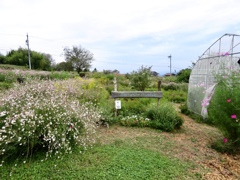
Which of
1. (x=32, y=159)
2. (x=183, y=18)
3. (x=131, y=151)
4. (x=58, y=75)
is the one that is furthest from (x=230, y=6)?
(x=58, y=75)

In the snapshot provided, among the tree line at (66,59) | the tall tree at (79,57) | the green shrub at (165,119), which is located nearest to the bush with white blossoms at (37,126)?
the green shrub at (165,119)

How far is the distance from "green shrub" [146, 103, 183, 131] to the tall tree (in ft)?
79.7

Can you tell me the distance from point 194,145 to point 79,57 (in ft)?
88.7

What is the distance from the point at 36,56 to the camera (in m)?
27.6

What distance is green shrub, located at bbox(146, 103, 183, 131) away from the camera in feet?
13.5

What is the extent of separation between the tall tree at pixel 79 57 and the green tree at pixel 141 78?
20062 millimetres

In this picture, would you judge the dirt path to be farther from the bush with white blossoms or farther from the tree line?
the tree line

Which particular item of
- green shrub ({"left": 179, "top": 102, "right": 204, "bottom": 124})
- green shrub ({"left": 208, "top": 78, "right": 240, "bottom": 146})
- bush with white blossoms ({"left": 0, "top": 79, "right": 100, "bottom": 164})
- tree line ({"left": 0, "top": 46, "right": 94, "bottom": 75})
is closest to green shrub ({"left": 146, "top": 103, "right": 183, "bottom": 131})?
green shrub ({"left": 208, "top": 78, "right": 240, "bottom": 146})

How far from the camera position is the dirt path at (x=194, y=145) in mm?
2359

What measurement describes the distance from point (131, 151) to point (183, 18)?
622 cm

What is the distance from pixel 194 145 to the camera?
10.7ft

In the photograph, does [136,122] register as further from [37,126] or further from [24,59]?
[24,59]

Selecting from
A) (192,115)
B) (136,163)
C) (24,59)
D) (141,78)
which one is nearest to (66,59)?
(24,59)

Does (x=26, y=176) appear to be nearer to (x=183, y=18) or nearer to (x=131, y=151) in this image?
(x=131, y=151)
